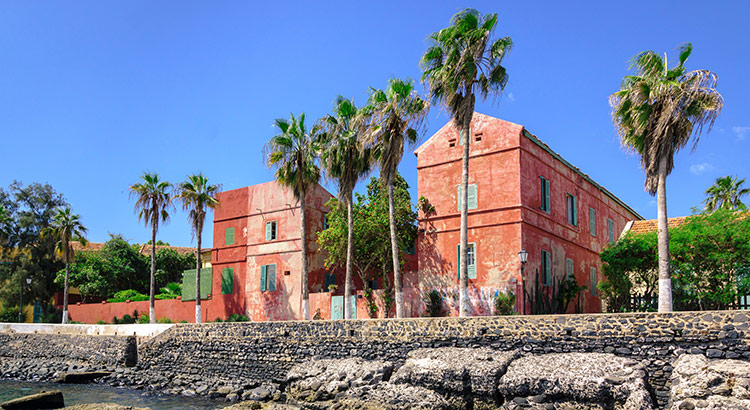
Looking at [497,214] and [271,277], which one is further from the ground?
[497,214]

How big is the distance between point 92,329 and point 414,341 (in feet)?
61.8

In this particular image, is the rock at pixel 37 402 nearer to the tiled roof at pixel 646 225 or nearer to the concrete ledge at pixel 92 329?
the concrete ledge at pixel 92 329

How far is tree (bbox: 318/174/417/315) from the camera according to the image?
2561cm

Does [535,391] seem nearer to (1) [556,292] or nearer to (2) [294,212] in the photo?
(1) [556,292]

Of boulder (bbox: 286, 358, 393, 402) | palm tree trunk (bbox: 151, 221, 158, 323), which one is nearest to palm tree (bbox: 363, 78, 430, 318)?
boulder (bbox: 286, 358, 393, 402)

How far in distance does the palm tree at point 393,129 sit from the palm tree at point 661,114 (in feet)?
22.7

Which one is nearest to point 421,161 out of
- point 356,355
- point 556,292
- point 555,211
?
point 555,211

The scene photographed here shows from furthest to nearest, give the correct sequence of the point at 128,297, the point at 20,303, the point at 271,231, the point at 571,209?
the point at 20,303, the point at 128,297, the point at 271,231, the point at 571,209

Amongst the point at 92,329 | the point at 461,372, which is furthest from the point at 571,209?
the point at 92,329

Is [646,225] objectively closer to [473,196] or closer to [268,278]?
[473,196]

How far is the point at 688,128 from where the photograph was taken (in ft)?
56.4

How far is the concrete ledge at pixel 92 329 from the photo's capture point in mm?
26127

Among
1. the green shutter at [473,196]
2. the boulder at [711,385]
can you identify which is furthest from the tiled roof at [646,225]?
the boulder at [711,385]

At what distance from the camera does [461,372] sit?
1513 cm
